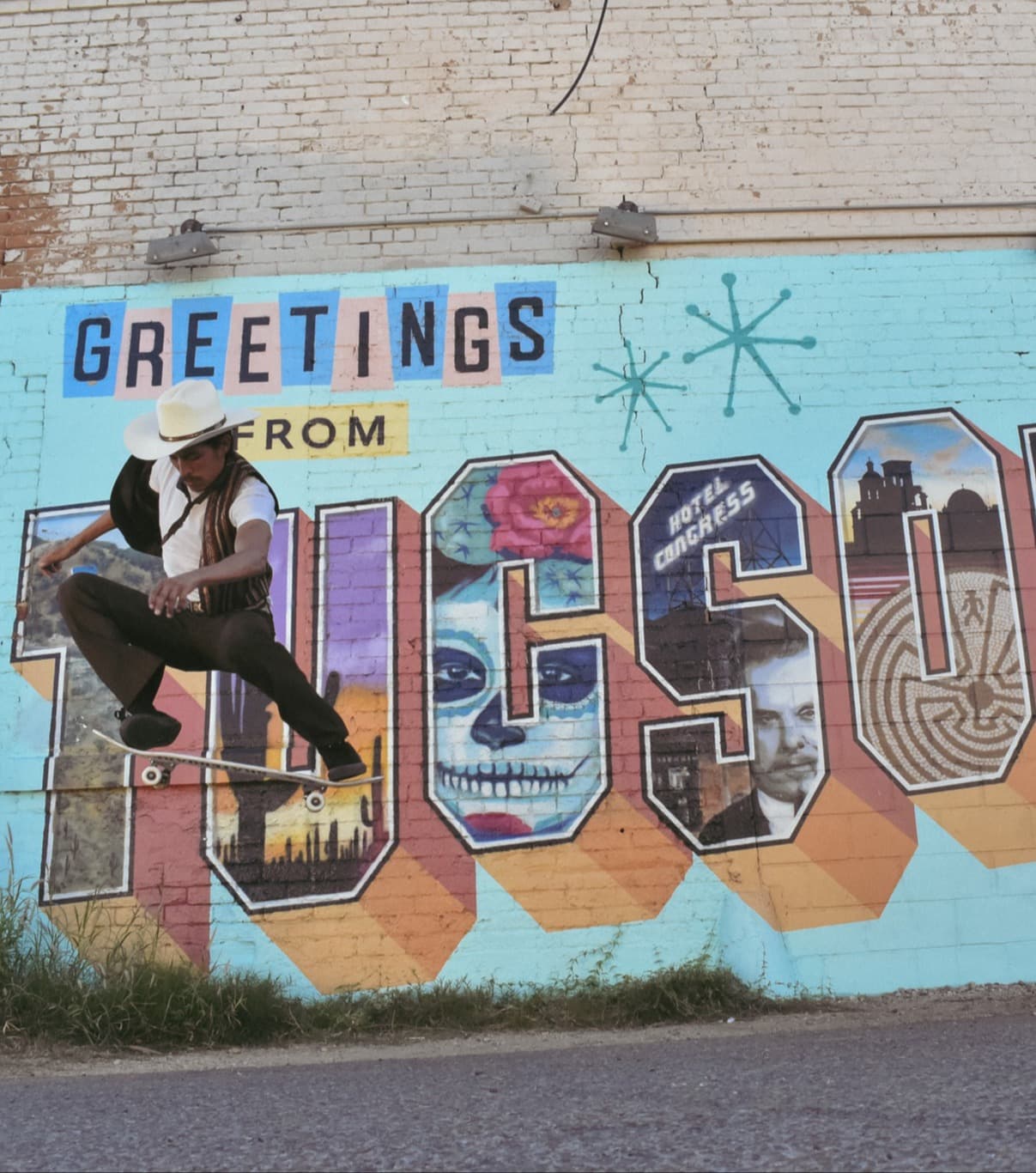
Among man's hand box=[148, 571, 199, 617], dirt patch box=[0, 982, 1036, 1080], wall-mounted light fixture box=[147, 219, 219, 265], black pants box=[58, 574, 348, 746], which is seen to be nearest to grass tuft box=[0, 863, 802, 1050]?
dirt patch box=[0, 982, 1036, 1080]

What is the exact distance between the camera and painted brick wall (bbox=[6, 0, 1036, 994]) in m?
6.78

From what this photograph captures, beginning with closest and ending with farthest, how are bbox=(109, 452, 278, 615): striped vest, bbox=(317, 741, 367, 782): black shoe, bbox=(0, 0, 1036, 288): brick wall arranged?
bbox=(109, 452, 278, 615): striped vest < bbox=(317, 741, 367, 782): black shoe < bbox=(0, 0, 1036, 288): brick wall

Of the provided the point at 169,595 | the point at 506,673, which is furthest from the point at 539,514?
the point at 169,595

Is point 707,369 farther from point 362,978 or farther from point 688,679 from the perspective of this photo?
point 362,978

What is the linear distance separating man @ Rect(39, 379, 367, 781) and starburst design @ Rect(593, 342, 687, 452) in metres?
2.49

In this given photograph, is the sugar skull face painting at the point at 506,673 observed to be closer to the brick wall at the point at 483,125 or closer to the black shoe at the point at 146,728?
the brick wall at the point at 483,125

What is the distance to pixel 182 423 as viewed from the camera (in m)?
5.42

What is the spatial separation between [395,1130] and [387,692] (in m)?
3.54

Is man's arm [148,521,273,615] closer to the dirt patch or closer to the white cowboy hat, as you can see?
the white cowboy hat

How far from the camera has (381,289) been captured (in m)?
7.64

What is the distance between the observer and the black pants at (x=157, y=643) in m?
5.15

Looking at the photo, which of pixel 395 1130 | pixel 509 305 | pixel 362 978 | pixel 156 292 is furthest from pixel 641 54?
pixel 395 1130

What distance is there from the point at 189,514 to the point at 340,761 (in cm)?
129

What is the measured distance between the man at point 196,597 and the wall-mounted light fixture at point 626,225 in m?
2.83
